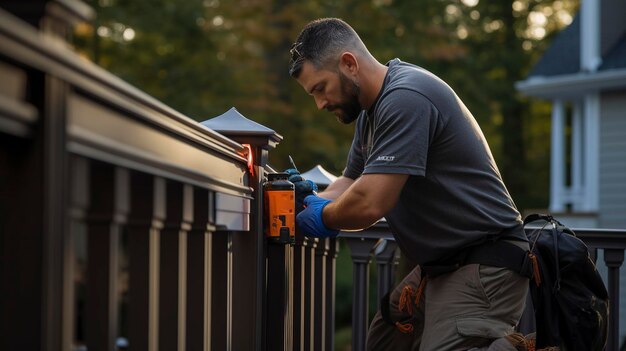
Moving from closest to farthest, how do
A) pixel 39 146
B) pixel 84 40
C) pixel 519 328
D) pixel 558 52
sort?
pixel 39 146, pixel 519 328, pixel 558 52, pixel 84 40

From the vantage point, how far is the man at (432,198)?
301 centimetres

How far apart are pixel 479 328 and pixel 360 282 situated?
119 centimetres

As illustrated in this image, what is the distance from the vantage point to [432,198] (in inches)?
124

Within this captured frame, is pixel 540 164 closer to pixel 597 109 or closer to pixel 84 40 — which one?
pixel 597 109

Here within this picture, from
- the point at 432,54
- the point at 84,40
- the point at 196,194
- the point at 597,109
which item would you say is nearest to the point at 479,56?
the point at 432,54

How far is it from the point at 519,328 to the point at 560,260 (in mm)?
855

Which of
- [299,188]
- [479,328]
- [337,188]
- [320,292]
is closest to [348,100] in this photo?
[299,188]

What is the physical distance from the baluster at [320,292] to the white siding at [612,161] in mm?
9261

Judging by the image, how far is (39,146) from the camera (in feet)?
4.85

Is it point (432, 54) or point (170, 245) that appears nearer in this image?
point (170, 245)

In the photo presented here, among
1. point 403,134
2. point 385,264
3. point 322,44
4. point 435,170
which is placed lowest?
point 385,264

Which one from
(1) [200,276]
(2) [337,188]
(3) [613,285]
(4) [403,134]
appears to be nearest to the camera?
(1) [200,276]

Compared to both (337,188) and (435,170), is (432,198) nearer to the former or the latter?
(435,170)

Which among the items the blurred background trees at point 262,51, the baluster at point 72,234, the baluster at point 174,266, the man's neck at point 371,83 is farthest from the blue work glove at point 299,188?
the blurred background trees at point 262,51
